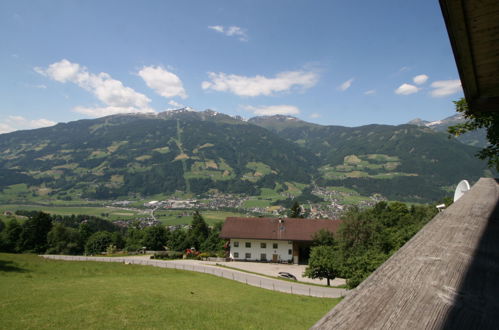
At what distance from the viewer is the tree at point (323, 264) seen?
→ 2931 cm

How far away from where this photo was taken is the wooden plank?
946mm

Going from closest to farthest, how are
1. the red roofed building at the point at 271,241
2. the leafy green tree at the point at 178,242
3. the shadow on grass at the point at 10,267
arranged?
the shadow on grass at the point at 10,267
the red roofed building at the point at 271,241
the leafy green tree at the point at 178,242

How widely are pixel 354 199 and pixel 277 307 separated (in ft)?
600

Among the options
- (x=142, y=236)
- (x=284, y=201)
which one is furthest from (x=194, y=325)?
(x=284, y=201)

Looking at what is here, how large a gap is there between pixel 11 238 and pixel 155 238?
3064cm

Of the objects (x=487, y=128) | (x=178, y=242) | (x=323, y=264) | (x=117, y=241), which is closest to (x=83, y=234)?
(x=117, y=241)

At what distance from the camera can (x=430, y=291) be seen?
1194 mm

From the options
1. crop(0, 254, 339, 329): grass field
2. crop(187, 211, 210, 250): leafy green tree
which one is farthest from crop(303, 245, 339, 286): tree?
crop(187, 211, 210, 250): leafy green tree

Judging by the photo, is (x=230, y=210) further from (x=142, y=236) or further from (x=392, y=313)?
(x=392, y=313)

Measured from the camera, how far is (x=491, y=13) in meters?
2.13

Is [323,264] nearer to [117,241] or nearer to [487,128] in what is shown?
[487,128]

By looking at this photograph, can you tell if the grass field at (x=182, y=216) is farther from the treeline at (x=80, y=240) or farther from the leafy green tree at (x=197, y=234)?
the treeline at (x=80, y=240)

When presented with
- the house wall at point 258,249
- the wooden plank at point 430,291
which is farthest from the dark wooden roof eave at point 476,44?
the house wall at point 258,249

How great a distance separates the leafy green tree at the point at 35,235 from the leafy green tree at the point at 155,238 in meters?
22.9
